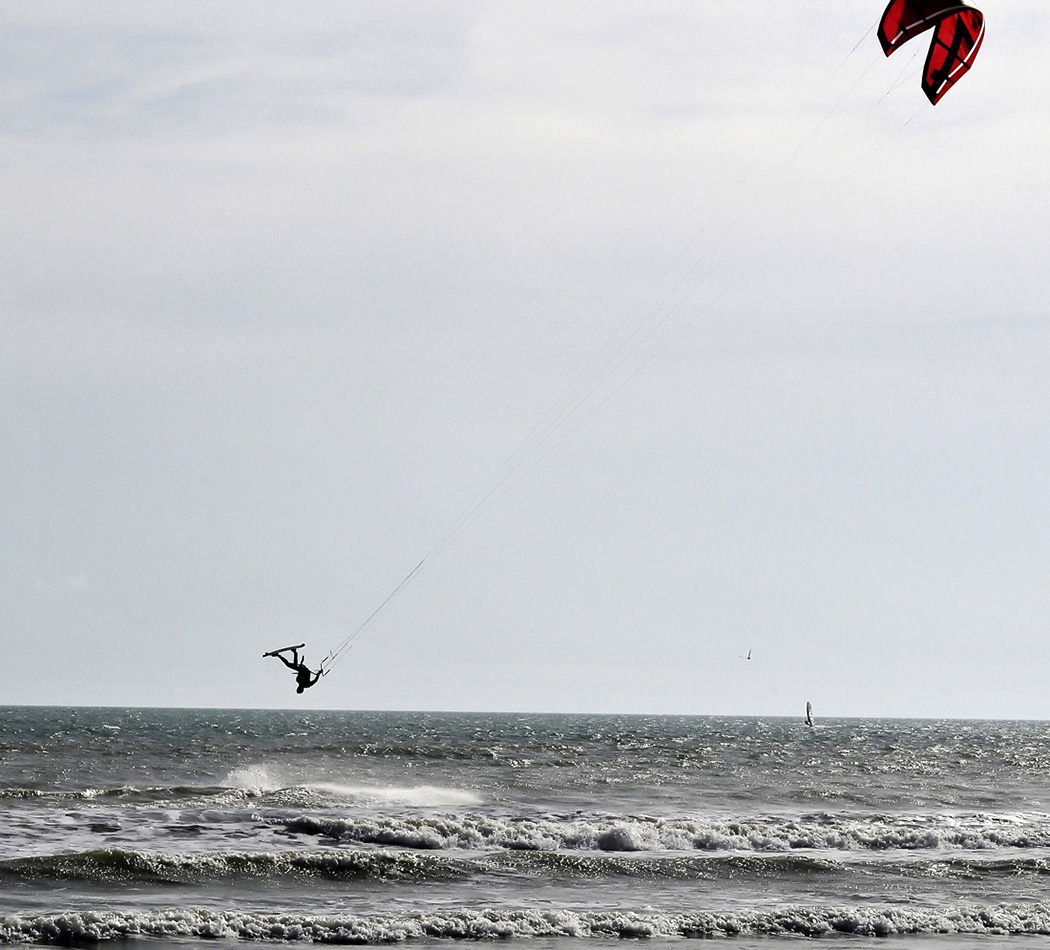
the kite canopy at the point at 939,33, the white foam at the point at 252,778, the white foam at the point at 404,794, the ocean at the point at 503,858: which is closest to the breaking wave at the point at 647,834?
the ocean at the point at 503,858

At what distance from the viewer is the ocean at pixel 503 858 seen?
1681cm

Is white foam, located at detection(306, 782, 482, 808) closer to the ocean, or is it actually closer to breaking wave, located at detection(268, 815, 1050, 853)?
the ocean

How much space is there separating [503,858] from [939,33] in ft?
44.7

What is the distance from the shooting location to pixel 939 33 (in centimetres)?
1563

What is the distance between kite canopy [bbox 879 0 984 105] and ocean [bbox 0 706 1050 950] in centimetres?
995

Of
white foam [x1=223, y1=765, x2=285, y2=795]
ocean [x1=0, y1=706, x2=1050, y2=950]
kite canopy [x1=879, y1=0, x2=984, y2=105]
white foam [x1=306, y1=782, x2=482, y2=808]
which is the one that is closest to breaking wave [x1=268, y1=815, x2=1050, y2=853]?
ocean [x1=0, y1=706, x2=1050, y2=950]

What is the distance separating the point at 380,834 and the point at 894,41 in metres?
14.7

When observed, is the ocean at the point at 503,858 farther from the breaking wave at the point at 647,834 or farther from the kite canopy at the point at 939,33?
the kite canopy at the point at 939,33

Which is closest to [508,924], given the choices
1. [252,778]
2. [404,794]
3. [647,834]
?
[647,834]

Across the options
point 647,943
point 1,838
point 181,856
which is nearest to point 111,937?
point 181,856

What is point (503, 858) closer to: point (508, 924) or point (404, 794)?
point (508, 924)

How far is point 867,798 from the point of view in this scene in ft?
112

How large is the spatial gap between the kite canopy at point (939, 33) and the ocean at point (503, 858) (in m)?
9.95

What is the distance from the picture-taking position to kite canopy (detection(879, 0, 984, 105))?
1452 cm
